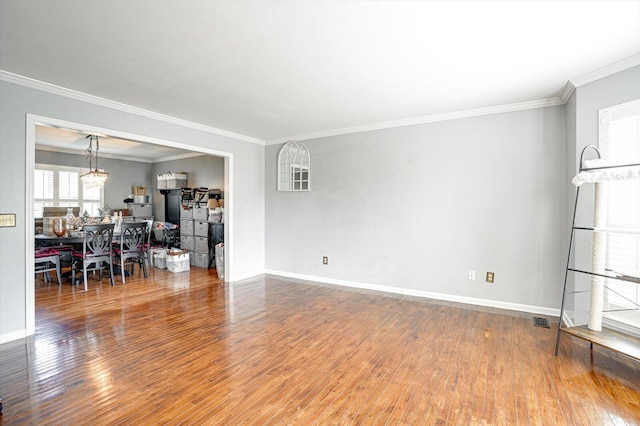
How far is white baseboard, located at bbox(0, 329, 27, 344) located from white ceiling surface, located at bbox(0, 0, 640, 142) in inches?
96.7

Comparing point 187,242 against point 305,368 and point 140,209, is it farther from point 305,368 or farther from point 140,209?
point 305,368

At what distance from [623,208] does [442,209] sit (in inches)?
70.7

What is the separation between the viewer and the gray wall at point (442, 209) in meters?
3.63

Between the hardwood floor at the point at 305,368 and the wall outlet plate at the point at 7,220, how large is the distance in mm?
1105

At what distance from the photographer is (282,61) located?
2.65m

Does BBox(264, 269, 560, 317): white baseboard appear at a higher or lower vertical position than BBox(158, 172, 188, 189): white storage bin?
lower

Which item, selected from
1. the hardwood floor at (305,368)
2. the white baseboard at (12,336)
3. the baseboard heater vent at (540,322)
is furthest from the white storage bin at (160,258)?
the baseboard heater vent at (540,322)

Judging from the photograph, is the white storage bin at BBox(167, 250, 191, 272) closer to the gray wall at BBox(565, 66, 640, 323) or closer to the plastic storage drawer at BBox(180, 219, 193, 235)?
the plastic storage drawer at BBox(180, 219, 193, 235)

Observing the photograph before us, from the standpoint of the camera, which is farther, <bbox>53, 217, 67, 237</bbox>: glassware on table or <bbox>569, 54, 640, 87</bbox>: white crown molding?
<bbox>53, 217, 67, 237</bbox>: glassware on table

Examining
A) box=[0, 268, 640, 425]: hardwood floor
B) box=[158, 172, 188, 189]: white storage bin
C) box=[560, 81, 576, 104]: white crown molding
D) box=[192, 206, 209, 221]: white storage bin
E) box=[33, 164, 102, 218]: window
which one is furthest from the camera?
box=[158, 172, 188, 189]: white storage bin

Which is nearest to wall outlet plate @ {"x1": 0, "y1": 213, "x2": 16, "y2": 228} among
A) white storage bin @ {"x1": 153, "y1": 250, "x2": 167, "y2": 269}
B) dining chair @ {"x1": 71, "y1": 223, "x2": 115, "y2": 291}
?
dining chair @ {"x1": 71, "y1": 223, "x2": 115, "y2": 291}

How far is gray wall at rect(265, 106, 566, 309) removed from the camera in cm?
363

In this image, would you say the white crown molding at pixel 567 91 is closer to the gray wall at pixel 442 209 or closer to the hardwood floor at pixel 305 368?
the gray wall at pixel 442 209

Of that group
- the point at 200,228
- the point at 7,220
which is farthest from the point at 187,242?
the point at 7,220
